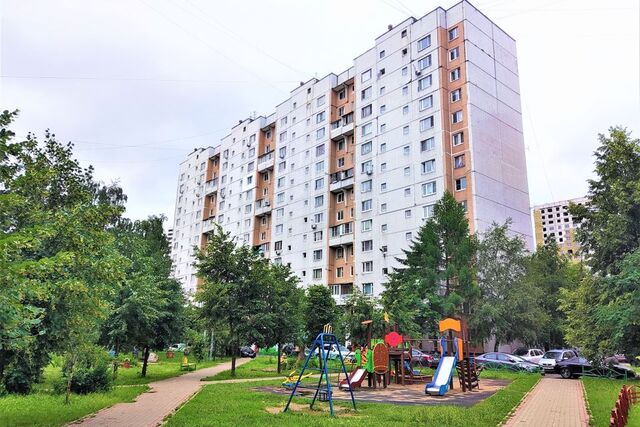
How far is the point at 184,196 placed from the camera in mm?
89500

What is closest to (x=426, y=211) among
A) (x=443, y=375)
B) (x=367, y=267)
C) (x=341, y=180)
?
(x=367, y=267)

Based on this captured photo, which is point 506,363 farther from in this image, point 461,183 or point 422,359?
point 461,183

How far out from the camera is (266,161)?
70000 millimetres

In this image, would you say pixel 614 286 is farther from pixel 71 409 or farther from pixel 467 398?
pixel 71 409

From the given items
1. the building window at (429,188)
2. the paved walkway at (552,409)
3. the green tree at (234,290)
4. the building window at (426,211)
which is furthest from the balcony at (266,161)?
the paved walkway at (552,409)

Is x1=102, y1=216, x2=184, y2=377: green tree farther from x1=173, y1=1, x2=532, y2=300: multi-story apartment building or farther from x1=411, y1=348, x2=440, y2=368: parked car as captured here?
x1=173, y1=1, x2=532, y2=300: multi-story apartment building

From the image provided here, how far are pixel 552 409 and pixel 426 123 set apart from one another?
38268 millimetres

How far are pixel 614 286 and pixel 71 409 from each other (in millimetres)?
23984

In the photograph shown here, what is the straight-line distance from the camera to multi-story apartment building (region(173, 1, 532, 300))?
4688 centimetres

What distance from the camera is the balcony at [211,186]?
80.7 meters

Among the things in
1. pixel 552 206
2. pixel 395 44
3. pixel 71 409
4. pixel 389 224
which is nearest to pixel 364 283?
pixel 389 224

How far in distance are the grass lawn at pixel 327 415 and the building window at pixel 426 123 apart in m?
36.0

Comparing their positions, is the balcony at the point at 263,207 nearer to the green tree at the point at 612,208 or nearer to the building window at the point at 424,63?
the building window at the point at 424,63

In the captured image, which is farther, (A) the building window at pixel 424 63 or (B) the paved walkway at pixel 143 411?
(A) the building window at pixel 424 63
